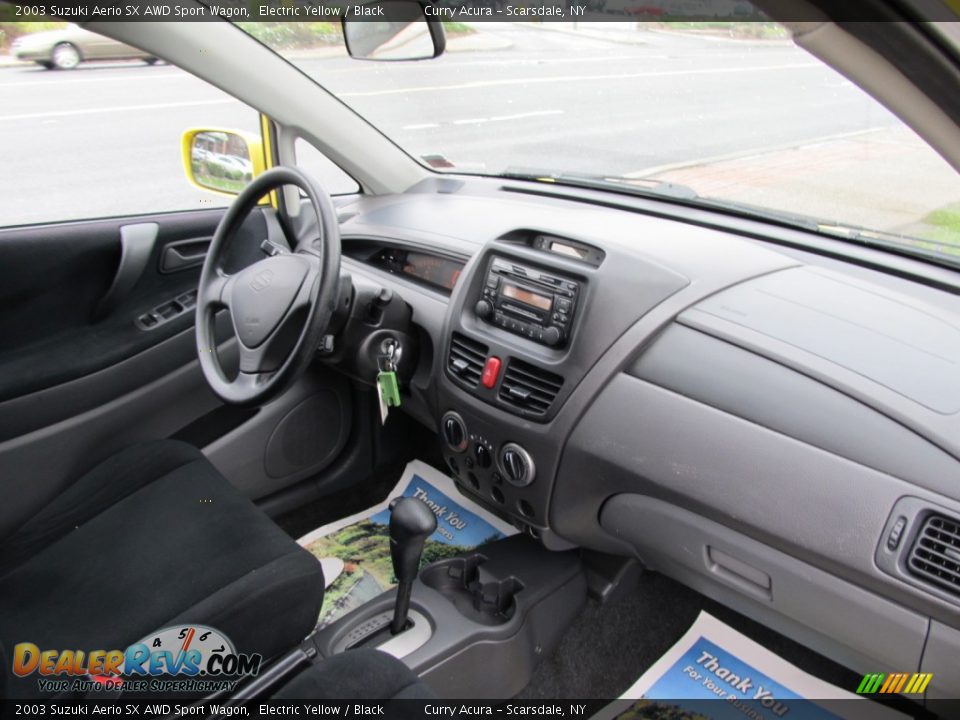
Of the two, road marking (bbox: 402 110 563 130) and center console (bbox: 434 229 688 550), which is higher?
road marking (bbox: 402 110 563 130)

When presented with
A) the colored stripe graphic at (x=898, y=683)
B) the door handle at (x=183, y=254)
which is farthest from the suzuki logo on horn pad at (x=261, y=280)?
the colored stripe graphic at (x=898, y=683)

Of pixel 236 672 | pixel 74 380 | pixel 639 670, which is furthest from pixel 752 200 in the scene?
pixel 74 380

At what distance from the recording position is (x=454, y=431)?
1.81m

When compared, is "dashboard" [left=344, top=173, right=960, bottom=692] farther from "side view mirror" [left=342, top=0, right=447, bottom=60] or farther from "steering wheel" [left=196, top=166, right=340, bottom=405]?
"side view mirror" [left=342, top=0, right=447, bottom=60]

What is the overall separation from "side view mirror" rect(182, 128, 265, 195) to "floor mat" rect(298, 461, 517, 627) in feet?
3.39

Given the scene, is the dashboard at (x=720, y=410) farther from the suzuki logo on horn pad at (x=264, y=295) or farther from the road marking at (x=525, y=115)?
the road marking at (x=525, y=115)

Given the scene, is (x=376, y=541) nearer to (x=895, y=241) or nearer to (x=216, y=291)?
(x=216, y=291)

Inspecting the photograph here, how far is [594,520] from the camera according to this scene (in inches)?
64.4

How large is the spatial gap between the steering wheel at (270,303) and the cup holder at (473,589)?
0.64 m

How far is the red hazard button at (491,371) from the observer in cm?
164

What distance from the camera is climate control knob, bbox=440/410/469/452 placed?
1.78m

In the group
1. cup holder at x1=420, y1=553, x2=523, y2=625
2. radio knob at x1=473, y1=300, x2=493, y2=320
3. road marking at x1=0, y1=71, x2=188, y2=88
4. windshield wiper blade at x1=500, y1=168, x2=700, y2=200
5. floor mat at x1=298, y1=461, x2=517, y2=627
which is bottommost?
floor mat at x1=298, y1=461, x2=517, y2=627

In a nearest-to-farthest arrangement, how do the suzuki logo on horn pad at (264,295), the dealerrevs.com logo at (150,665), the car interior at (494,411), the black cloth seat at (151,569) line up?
the car interior at (494,411), the dealerrevs.com logo at (150,665), the black cloth seat at (151,569), the suzuki logo on horn pad at (264,295)

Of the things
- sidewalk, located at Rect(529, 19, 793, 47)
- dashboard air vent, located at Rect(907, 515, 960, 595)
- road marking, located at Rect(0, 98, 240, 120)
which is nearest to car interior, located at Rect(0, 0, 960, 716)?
dashboard air vent, located at Rect(907, 515, 960, 595)
